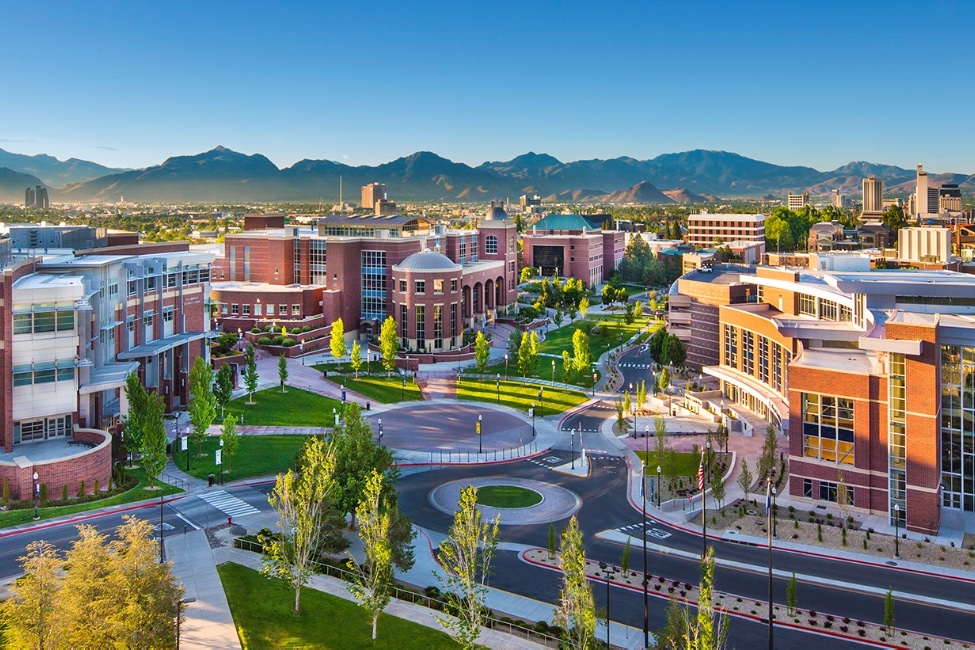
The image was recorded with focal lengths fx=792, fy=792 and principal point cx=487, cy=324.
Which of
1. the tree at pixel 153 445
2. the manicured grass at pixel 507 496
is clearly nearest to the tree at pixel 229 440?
the tree at pixel 153 445

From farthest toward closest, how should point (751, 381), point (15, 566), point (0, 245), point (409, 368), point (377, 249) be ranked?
1. point (377, 249)
2. point (409, 368)
3. point (751, 381)
4. point (0, 245)
5. point (15, 566)

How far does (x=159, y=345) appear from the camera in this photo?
65.9 metres

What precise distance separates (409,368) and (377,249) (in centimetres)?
2108

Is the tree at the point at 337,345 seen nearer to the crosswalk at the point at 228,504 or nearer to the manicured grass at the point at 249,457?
the manicured grass at the point at 249,457

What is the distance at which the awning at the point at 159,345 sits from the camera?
203 feet

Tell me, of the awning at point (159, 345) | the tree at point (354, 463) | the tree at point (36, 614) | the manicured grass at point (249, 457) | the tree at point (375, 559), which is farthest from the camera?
the awning at point (159, 345)

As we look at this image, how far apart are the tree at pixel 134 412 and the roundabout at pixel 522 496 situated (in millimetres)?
19616

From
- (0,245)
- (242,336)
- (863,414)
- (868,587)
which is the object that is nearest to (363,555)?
(868,587)

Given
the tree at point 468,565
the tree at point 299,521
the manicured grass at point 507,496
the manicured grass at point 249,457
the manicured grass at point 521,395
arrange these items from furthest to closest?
1. the manicured grass at point 521,395
2. the manicured grass at point 249,457
3. the manicured grass at point 507,496
4. the tree at point 299,521
5. the tree at point 468,565

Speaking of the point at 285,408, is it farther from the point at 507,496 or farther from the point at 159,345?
the point at 507,496

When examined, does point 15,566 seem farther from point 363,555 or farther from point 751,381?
point 751,381

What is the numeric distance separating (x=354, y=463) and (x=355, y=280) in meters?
66.3

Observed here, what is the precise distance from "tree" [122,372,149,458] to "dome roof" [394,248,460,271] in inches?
1902

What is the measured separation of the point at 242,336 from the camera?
320 ft
